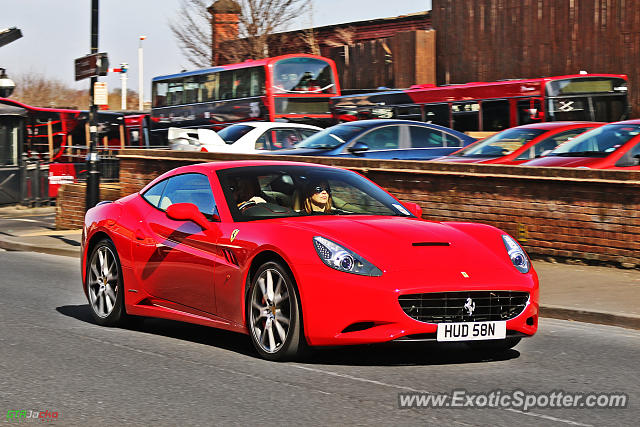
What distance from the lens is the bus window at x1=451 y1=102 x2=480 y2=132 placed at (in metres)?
29.4

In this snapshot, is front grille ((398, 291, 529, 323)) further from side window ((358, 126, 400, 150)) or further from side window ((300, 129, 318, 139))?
side window ((300, 129, 318, 139))

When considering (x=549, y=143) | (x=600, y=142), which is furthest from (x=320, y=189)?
(x=549, y=143)

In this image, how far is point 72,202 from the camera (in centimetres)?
2236

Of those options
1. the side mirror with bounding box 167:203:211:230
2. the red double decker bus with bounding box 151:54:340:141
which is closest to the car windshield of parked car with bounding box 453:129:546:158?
the side mirror with bounding box 167:203:211:230

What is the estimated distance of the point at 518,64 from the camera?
39.0 m

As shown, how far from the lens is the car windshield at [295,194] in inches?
325

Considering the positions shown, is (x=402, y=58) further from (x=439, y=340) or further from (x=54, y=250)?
(x=439, y=340)

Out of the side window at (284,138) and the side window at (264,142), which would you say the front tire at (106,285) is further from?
the side window at (284,138)

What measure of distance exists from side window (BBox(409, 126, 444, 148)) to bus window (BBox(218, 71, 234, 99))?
45.3ft

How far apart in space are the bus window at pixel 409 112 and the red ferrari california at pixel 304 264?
2245 cm

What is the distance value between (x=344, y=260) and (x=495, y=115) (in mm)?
22068

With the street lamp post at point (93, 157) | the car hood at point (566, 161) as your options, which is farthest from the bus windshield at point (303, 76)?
the car hood at point (566, 161)

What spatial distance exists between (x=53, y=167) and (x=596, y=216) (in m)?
21.1

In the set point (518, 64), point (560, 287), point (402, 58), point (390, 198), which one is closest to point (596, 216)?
point (560, 287)
